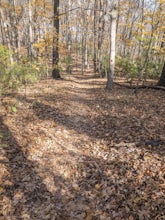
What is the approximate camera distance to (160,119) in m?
6.46

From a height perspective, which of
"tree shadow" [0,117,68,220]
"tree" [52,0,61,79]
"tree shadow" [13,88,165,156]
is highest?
"tree" [52,0,61,79]

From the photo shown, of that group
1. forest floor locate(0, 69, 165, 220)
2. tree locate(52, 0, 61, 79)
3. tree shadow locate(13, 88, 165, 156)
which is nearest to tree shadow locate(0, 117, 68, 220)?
forest floor locate(0, 69, 165, 220)

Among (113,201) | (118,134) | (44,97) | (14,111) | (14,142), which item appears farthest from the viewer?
(44,97)

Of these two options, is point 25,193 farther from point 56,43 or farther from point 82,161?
point 56,43

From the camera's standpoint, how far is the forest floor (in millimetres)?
3609

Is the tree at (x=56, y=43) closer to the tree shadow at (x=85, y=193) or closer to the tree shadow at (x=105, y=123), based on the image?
the tree shadow at (x=105, y=123)

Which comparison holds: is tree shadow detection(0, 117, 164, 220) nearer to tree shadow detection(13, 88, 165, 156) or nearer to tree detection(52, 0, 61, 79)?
tree shadow detection(13, 88, 165, 156)

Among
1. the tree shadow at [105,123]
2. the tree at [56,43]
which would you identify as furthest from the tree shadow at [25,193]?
the tree at [56,43]

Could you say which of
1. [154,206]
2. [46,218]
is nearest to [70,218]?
[46,218]

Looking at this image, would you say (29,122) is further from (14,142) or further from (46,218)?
→ (46,218)

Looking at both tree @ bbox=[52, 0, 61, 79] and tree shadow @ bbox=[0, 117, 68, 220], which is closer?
tree shadow @ bbox=[0, 117, 68, 220]

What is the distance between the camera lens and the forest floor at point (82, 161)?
3.61 meters

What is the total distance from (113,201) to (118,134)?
2.49m

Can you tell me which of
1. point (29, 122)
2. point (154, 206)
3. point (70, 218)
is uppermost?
point (29, 122)
